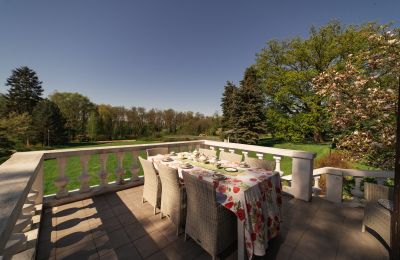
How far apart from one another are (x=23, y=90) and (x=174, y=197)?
4085 cm

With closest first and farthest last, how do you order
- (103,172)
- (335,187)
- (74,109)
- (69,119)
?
(335,187), (103,172), (69,119), (74,109)

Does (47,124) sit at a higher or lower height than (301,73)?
lower

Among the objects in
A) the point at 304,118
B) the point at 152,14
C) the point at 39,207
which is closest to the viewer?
the point at 39,207

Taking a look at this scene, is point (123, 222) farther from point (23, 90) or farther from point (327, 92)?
point (23, 90)

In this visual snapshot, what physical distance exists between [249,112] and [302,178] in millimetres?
13027

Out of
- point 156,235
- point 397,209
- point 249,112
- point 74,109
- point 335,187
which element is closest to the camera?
point 397,209

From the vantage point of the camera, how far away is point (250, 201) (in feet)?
5.34

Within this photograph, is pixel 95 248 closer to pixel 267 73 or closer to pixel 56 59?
pixel 56 59

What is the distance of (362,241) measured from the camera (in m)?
1.99

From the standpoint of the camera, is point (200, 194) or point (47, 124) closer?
point (200, 194)

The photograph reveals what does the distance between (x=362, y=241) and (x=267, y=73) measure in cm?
1618

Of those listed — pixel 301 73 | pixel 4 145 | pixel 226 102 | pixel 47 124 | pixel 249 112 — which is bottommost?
pixel 4 145

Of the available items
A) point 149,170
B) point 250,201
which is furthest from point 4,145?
point 250,201

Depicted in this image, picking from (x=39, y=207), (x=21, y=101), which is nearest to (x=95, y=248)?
(x=39, y=207)
